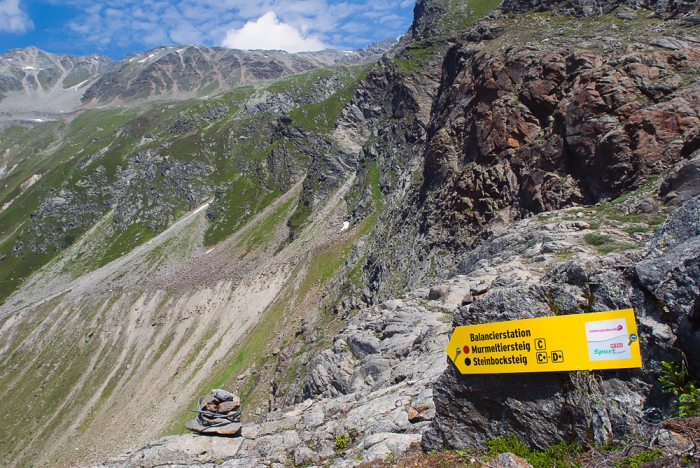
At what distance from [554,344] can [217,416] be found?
11172mm

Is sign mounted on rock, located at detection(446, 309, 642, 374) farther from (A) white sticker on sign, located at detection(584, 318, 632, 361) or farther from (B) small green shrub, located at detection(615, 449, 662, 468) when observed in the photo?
(B) small green shrub, located at detection(615, 449, 662, 468)

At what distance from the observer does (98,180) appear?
16912 centimetres

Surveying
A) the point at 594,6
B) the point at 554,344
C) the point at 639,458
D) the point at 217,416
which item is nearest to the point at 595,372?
the point at 554,344

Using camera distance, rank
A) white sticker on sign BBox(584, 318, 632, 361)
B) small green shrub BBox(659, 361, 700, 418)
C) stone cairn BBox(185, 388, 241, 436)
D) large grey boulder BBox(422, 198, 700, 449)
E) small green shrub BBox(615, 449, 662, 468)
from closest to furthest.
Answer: small green shrub BBox(615, 449, 662, 468)
small green shrub BBox(659, 361, 700, 418)
large grey boulder BBox(422, 198, 700, 449)
white sticker on sign BBox(584, 318, 632, 361)
stone cairn BBox(185, 388, 241, 436)

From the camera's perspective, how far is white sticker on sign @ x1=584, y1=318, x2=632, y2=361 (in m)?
6.33

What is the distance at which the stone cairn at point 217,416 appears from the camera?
13367mm

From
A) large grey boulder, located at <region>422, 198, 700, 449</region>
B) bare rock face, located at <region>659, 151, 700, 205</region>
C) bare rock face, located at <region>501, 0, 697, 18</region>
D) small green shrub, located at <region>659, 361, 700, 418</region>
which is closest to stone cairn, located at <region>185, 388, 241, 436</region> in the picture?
large grey boulder, located at <region>422, 198, 700, 449</region>

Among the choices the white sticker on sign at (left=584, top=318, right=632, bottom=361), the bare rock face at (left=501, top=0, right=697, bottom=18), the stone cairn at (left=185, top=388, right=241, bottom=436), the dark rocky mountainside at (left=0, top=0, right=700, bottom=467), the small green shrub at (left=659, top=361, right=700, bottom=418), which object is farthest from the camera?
the bare rock face at (left=501, top=0, right=697, bottom=18)

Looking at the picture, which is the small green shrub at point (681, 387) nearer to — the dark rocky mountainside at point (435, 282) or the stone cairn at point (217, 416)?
the dark rocky mountainside at point (435, 282)

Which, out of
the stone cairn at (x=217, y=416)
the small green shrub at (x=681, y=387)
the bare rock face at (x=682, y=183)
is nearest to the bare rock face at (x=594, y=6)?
the bare rock face at (x=682, y=183)

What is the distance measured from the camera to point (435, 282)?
1056 inches

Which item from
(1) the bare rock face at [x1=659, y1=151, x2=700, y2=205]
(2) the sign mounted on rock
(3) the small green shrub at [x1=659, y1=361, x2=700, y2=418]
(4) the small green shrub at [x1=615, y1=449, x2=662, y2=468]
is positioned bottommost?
(4) the small green shrub at [x1=615, y1=449, x2=662, y2=468]

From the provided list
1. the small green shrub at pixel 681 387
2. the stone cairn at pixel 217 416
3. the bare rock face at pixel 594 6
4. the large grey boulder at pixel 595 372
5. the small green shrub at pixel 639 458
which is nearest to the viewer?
the small green shrub at pixel 639 458

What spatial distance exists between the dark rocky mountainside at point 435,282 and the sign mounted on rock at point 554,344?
249 millimetres
